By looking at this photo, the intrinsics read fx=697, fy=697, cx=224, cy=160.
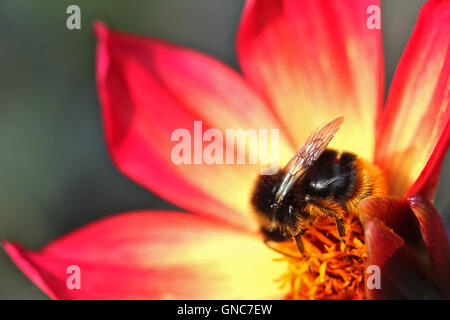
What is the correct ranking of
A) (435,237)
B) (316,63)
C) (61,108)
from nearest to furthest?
1. (435,237)
2. (316,63)
3. (61,108)

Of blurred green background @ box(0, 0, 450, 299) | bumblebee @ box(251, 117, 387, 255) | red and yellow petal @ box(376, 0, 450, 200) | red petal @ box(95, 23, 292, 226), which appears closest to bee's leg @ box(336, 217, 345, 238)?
bumblebee @ box(251, 117, 387, 255)

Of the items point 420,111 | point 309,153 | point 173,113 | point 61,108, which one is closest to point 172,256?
point 173,113

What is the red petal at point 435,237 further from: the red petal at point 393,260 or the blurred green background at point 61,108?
the blurred green background at point 61,108

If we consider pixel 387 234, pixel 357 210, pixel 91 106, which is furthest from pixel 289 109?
pixel 91 106

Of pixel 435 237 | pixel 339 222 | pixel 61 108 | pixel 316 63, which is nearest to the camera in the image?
pixel 435 237

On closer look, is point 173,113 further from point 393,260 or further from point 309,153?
point 393,260

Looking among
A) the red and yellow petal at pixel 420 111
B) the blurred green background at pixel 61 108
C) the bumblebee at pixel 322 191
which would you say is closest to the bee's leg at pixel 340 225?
the bumblebee at pixel 322 191

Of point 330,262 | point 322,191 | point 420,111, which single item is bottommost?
point 330,262
